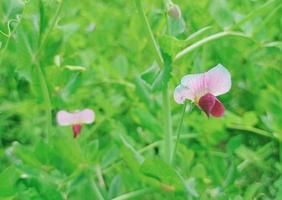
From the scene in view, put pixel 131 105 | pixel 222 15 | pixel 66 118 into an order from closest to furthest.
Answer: pixel 66 118 < pixel 222 15 < pixel 131 105

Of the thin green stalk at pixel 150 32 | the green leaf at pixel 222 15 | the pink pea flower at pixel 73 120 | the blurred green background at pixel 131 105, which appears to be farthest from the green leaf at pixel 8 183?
the green leaf at pixel 222 15

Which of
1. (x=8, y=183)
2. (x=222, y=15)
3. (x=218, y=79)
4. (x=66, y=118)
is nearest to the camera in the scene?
(x=218, y=79)

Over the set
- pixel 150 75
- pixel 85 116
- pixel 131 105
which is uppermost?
pixel 150 75

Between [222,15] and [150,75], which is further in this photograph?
[222,15]

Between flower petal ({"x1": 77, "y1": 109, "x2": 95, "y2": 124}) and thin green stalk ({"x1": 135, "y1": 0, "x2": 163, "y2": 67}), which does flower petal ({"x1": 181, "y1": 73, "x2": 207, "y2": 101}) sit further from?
flower petal ({"x1": 77, "y1": 109, "x2": 95, "y2": 124})

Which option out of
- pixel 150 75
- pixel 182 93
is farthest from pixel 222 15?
pixel 182 93

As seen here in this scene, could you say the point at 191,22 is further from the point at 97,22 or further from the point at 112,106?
the point at 97,22

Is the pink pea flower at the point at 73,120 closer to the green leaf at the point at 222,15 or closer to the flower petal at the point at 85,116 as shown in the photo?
the flower petal at the point at 85,116

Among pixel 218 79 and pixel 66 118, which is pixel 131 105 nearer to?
pixel 66 118
